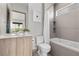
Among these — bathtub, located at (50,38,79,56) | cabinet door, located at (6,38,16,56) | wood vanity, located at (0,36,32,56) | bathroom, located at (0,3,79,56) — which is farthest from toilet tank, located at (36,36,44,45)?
cabinet door, located at (6,38,16,56)

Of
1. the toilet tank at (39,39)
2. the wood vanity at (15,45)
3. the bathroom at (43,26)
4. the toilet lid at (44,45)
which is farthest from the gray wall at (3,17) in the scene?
the toilet lid at (44,45)

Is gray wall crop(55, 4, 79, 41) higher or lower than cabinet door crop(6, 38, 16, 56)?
higher

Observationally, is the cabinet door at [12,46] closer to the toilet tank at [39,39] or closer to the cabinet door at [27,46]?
the cabinet door at [27,46]


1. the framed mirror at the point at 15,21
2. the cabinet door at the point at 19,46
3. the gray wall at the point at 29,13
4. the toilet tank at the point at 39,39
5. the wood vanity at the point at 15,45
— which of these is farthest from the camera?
the toilet tank at the point at 39,39

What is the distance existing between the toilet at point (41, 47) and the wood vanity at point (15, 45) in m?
0.42

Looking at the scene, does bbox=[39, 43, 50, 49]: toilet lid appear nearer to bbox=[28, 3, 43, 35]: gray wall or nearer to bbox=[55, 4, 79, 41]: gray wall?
bbox=[28, 3, 43, 35]: gray wall

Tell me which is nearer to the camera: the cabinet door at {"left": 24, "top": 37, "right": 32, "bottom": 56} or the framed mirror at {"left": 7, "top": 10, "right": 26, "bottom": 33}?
the cabinet door at {"left": 24, "top": 37, "right": 32, "bottom": 56}

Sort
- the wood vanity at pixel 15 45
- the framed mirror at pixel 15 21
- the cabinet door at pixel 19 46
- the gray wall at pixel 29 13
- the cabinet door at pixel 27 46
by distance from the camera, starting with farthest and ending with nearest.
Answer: the framed mirror at pixel 15 21 → the gray wall at pixel 29 13 → the cabinet door at pixel 27 46 → the cabinet door at pixel 19 46 → the wood vanity at pixel 15 45

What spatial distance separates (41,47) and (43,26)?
2.19 ft

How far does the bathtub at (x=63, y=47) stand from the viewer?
2.29 metres

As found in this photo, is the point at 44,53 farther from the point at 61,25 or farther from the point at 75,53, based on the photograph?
the point at 61,25

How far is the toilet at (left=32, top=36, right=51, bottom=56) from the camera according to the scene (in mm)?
2558

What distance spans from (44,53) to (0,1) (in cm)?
174

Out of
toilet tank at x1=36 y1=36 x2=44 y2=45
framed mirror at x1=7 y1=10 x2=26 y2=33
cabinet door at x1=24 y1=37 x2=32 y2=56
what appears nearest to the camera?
cabinet door at x1=24 y1=37 x2=32 y2=56
